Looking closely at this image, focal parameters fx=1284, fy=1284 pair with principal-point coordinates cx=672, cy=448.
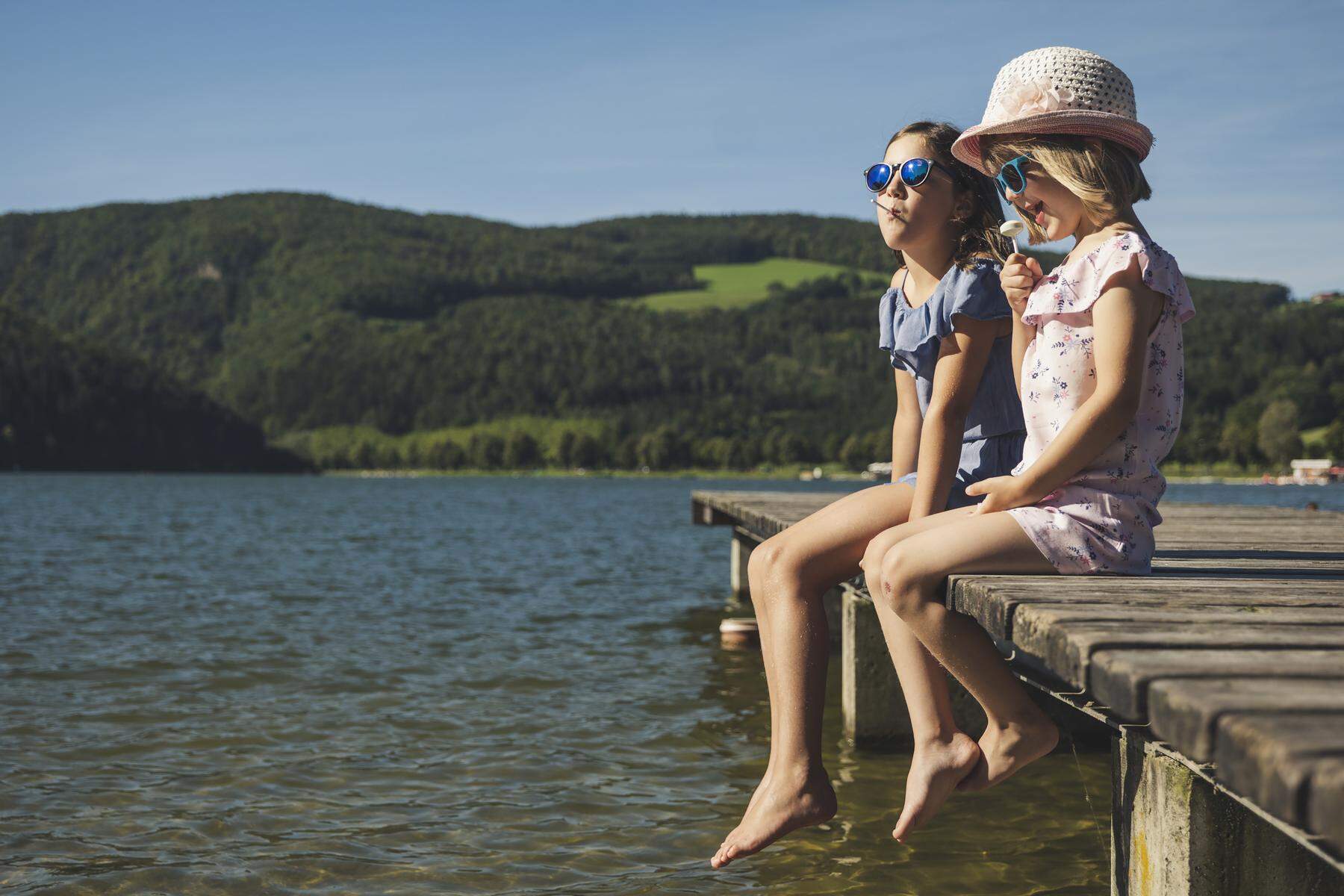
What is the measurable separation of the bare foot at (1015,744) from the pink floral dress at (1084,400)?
433 mm

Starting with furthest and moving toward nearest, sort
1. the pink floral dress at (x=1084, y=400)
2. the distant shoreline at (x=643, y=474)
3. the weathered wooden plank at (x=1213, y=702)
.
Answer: the distant shoreline at (x=643, y=474)
the pink floral dress at (x=1084, y=400)
the weathered wooden plank at (x=1213, y=702)

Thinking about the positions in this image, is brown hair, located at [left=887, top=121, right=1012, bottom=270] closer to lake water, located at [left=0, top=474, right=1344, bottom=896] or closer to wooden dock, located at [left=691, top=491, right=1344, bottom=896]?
wooden dock, located at [left=691, top=491, right=1344, bottom=896]

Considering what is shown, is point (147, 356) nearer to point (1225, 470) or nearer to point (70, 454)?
point (70, 454)

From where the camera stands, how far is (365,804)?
644cm

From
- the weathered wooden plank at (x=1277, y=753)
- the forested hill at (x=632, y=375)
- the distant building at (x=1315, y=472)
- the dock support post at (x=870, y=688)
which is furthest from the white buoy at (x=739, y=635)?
the forested hill at (x=632, y=375)

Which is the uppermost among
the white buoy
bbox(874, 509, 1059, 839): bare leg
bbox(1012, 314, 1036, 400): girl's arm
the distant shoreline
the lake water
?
bbox(1012, 314, 1036, 400): girl's arm

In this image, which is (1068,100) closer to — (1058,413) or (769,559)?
(1058,413)

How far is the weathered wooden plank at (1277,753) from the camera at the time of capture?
1.63 metres

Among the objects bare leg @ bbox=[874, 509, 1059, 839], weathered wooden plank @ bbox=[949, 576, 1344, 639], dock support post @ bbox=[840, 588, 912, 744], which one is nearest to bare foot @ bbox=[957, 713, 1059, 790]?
bare leg @ bbox=[874, 509, 1059, 839]

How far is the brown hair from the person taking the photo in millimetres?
4086

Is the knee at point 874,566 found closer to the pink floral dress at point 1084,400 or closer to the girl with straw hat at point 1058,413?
the girl with straw hat at point 1058,413

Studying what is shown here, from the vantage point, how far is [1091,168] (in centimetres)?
354

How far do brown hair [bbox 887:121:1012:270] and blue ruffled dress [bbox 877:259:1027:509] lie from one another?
0.32ft

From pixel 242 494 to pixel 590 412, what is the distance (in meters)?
81.3
